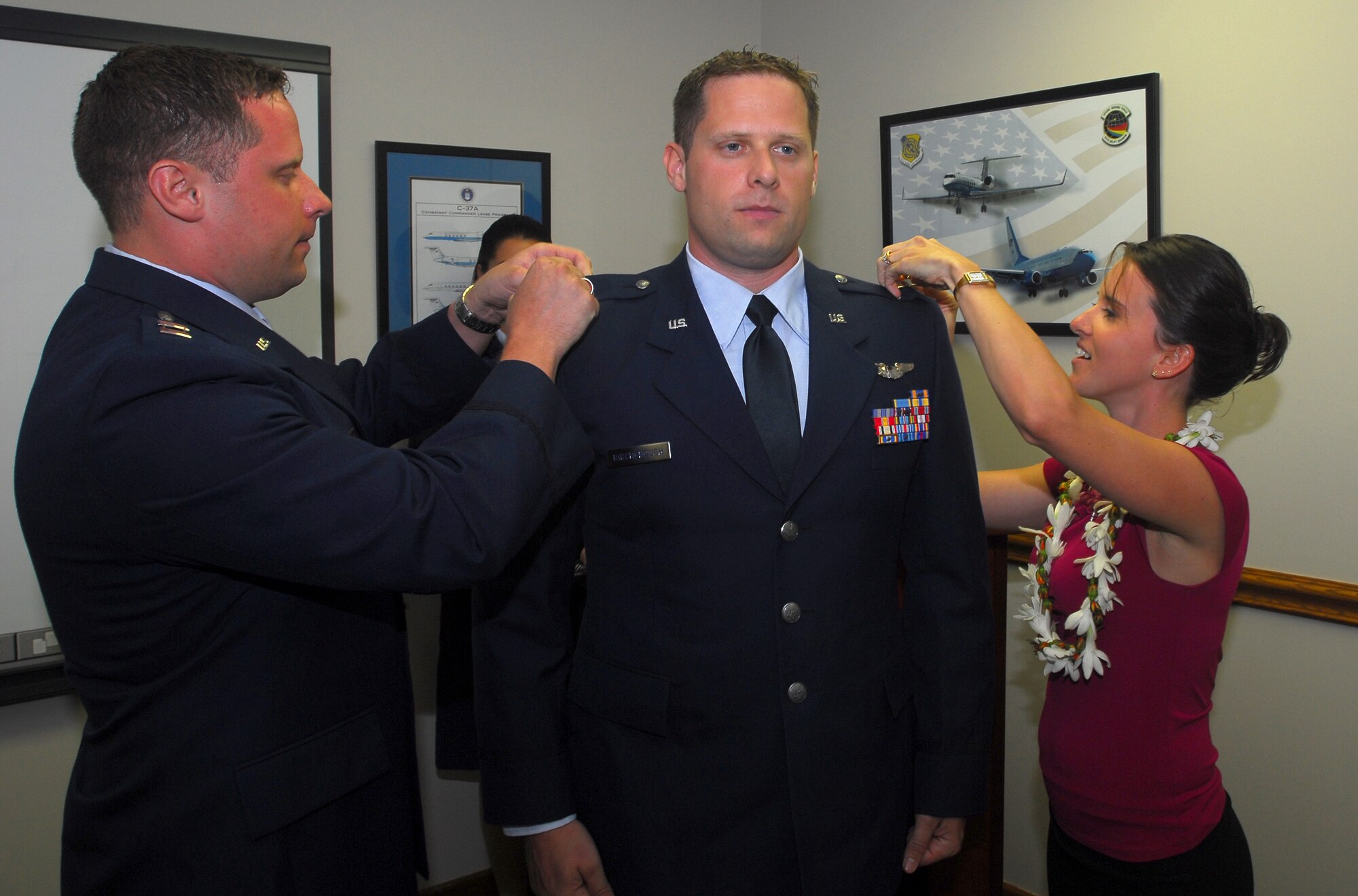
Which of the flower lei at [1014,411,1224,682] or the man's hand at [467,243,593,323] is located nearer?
the man's hand at [467,243,593,323]

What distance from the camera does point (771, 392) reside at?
59.4 inches

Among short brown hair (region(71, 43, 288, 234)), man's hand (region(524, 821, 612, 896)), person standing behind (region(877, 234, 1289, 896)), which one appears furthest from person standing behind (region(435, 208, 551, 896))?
person standing behind (region(877, 234, 1289, 896))

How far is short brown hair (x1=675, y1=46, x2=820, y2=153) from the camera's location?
1594 millimetres

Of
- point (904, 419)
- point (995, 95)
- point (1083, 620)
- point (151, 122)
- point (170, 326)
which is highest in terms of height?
point (995, 95)

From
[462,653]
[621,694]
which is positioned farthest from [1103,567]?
[462,653]

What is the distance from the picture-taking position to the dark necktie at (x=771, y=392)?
4.85 ft

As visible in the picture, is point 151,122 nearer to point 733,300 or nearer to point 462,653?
point 733,300

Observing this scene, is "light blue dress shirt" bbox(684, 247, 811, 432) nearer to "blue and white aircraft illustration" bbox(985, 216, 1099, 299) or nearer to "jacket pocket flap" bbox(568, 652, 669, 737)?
"jacket pocket flap" bbox(568, 652, 669, 737)

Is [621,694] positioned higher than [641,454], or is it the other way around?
[641,454]

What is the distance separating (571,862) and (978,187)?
7.38 ft

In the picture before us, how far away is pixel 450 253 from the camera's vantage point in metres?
2.88

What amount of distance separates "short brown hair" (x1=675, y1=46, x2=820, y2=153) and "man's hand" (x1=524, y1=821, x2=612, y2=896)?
1.15 m

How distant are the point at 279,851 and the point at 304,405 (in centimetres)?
58

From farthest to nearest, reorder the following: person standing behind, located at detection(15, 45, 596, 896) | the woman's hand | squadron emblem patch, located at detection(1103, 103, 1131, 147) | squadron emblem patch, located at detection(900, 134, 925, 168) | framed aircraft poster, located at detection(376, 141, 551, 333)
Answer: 1. squadron emblem patch, located at detection(900, 134, 925, 168)
2. framed aircraft poster, located at detection(376, 141, 551, 333)
3. squadron emblem patch, located at detection(1103, 103, 1131, 147)
4. the woman's hand
5. person standing behind, located at detection(15, 45, 596, 896)
